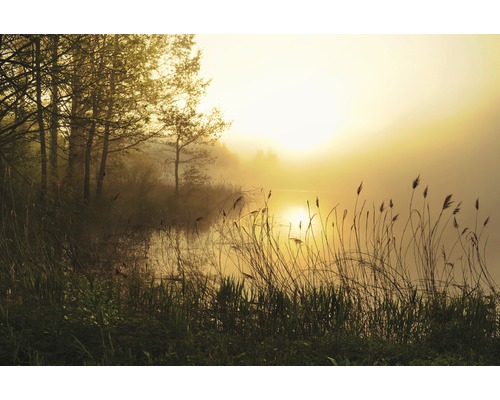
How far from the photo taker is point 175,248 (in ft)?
14.5

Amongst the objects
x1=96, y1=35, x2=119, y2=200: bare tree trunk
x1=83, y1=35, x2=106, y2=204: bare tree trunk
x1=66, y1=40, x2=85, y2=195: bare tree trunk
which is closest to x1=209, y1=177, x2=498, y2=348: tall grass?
x1=96, y1=35, x2=119, y2=200: bare tree trunk

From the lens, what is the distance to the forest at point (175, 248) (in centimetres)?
376

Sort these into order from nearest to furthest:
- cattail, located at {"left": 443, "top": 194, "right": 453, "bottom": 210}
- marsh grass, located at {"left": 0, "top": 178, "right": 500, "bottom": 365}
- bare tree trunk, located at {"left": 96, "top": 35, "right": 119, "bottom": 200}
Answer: marsh grass, located at {"left": 0, "top": 178, "right": 500, "bottom": 365}
cattail, located at {"left": 443, "top": 194, "right": 453, "bottom": 210}
bare tree trunk, located at {"left": 96, "top": 35, "right": 119, "bottom": 200}

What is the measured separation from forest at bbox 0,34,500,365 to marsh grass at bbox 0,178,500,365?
11 mm

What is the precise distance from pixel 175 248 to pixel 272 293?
0.88 meters

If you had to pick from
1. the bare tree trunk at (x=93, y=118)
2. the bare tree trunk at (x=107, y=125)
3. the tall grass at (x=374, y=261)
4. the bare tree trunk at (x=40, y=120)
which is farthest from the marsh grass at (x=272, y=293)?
the bare tree trunk at (x=107, y=125)

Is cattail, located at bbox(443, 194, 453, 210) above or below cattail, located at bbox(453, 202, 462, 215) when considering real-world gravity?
above

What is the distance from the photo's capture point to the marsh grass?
3.70 metres

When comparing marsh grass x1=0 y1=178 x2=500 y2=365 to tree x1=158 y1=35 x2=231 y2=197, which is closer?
marsh grass x1=0 y1=178 x2=500 y2=365

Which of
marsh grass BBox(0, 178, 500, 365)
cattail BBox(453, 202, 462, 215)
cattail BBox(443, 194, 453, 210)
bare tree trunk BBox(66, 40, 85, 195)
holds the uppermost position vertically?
bare tree trunk BBox(66, 40, 85, 195)

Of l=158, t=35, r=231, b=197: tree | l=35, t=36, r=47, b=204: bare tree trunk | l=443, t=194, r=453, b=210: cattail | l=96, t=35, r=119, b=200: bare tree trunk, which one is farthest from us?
l=35, t=36, r=47, b=204: bare tree trunk

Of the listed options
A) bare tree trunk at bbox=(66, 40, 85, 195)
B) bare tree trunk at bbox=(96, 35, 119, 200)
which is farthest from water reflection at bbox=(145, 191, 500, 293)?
bare tree trunk at bbox=(66, 40, 85, 195)

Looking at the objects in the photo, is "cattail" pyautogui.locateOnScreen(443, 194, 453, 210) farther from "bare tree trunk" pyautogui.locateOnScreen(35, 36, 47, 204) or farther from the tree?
"bare tree trunk" pyautogui.locateOnScreen(35, 36, 47, 204)

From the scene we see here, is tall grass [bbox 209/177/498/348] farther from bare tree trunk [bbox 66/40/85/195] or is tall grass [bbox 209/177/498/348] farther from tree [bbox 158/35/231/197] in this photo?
bare tree trunk [bbox 66/40/85/195]
